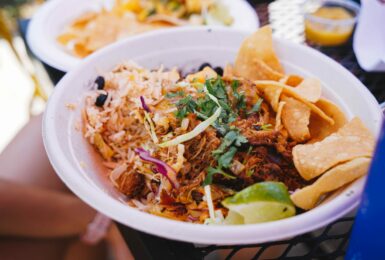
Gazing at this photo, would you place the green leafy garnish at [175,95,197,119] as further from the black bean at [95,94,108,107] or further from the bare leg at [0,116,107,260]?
the bare leg at [0,116,107,260]

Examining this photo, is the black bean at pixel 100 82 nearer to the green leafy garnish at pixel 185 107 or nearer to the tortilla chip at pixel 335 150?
the green leafy garnish at pixel 185 107

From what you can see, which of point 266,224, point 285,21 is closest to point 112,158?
point 266,224

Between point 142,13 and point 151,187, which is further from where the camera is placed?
point 142,13

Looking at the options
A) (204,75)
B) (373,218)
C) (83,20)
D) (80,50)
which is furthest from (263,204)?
(83,20)

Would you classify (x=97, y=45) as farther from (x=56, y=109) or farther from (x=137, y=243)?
(x=137, y=243)

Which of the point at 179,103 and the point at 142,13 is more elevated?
the point at 179,103

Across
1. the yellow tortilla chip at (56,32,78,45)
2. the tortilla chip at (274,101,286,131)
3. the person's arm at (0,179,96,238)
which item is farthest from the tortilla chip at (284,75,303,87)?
the yellow tortilla chip at (56,32,78,45)
